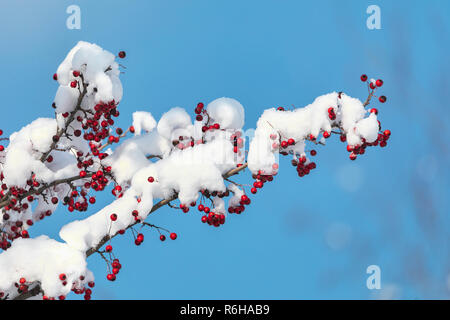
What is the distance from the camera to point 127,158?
24.8ft

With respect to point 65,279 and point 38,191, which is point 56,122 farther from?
point 65,279

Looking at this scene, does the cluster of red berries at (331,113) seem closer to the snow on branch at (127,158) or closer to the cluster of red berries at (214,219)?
the snow on branch at (127,158)

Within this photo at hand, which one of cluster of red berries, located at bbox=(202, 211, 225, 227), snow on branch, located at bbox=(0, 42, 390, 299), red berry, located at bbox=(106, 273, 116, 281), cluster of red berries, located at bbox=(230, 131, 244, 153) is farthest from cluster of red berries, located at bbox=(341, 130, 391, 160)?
red berry, located at bbox=(106, 273, 116, 281)

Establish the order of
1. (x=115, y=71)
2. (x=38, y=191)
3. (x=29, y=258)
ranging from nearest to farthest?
→ 1. (x=29, y=258)
2. (x=115, y=71)
3. (x=38, y=191)

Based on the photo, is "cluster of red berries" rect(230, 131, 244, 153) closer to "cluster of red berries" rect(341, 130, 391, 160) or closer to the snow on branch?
the snow on branch

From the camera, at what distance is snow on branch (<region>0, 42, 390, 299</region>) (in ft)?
21.8

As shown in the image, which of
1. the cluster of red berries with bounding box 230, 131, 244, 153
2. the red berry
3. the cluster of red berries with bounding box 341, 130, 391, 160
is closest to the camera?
the cluster of red berries with bounding box 341, 130, 391, 160

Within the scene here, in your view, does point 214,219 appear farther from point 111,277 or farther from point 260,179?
point 111,277
